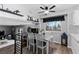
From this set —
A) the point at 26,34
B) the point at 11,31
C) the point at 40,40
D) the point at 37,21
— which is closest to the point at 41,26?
the point at 37,21

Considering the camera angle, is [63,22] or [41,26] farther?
[41,26]

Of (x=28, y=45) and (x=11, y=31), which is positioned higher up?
(x=11, y=31)

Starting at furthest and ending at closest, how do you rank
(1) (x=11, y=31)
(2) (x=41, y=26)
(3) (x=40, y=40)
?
(2) (x=41, y=26) < (3) (x=40, y=40) < (1) (x=11, y=31)

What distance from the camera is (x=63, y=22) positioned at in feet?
8.28

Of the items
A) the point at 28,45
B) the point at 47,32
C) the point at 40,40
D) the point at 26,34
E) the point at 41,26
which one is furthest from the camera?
the point at 41,26

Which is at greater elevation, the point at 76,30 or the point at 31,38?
the point at 76,30

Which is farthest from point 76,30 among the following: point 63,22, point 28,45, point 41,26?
point 28,45
